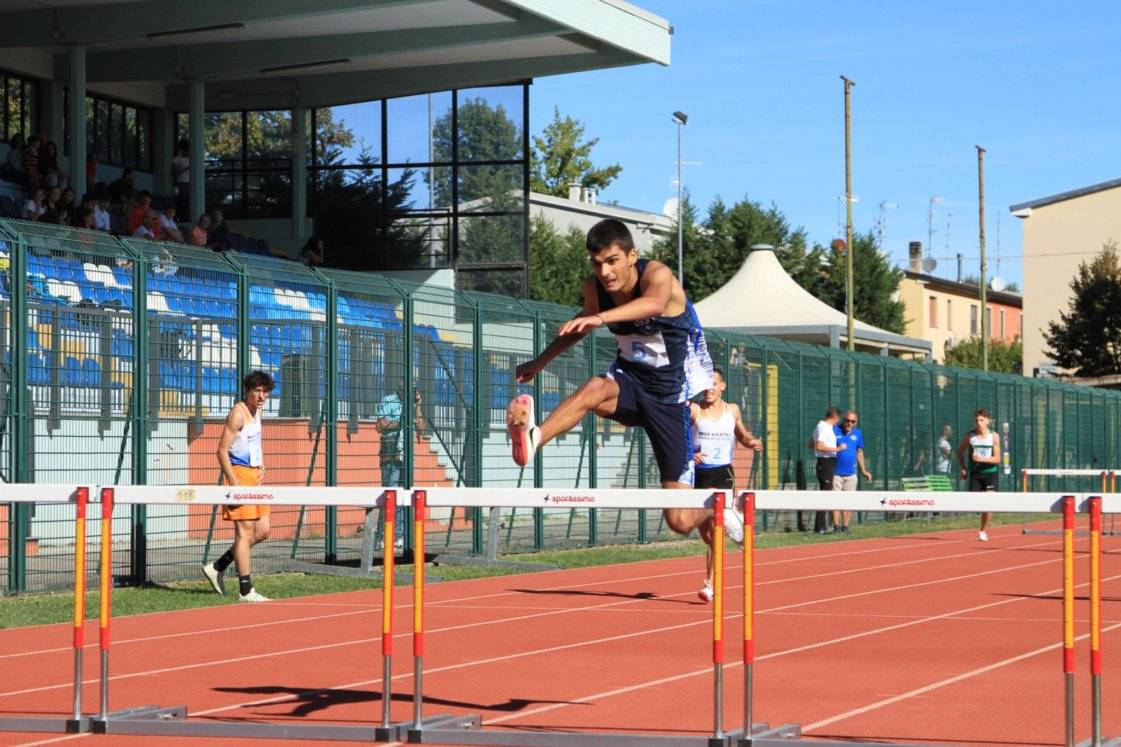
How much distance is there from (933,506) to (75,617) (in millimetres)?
3885

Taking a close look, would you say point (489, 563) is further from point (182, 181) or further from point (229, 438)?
point (182, 181)

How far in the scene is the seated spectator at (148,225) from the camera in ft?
87.0

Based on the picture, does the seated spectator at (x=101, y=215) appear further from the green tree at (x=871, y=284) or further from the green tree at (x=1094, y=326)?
the green tree at (x=871, y=284)

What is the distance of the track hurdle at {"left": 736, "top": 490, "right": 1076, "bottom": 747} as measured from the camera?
23.2ft

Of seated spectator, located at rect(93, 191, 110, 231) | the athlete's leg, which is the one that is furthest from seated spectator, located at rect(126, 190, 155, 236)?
the athlete's leg

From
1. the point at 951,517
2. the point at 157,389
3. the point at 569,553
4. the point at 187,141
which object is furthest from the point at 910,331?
the point at 157,389

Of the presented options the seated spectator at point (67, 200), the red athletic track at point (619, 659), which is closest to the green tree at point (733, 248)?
the seated spectator at point (67, 200)

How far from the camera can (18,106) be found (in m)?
31.5

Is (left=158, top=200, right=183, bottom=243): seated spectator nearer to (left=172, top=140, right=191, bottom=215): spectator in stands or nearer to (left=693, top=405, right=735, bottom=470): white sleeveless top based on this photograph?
(left=172, top=140, right=191, bottom=215): spectator in stands

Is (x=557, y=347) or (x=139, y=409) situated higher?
(x=557, y=347)

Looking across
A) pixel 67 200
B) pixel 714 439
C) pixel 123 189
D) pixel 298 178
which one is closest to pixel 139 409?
pixel 714 439

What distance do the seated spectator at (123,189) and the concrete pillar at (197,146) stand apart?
2388 millimetres

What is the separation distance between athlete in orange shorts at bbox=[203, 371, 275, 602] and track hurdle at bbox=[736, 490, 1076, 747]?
782cm

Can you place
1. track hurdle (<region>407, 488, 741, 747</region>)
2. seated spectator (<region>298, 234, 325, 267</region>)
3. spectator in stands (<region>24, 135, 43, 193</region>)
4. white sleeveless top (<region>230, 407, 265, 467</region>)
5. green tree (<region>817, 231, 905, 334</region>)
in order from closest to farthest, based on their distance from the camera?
1. track hurdle (<region>407, 488, 741, 747</region>)
2. white sleeveless top (<region>230, 407, 265, 467</region>)
3. spectator in stands (<region>24, 135, 43, 193</region>)
4. seated spectator (<region>298, 234, 325, 267</region>)
5. green tree (<region>817, 231, 905, 334</region>)
